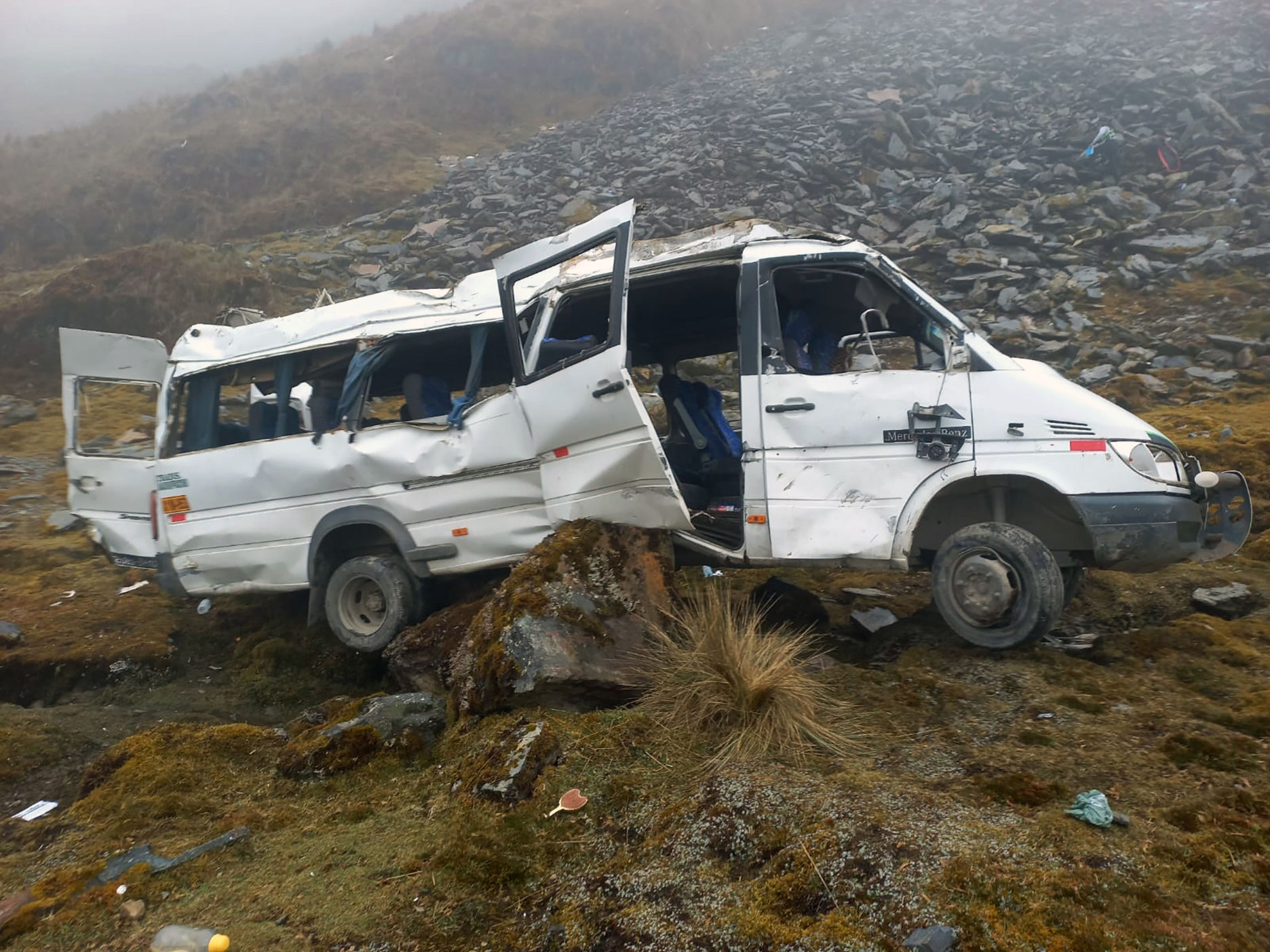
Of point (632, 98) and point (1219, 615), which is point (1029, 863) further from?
point (632, 98)

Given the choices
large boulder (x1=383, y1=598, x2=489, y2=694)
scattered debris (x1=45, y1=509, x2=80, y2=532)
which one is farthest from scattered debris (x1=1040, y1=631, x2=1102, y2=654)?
scattered debris (x1=45, y1=509, x2=80, y2=532)

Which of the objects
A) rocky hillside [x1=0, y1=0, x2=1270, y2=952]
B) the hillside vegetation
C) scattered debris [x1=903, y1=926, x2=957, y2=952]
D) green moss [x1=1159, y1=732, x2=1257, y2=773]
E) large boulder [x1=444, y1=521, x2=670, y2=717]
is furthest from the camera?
the hillside vegetation

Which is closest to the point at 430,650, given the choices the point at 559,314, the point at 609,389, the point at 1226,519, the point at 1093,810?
the point at 609,389

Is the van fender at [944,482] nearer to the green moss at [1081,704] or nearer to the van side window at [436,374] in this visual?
the green moss at [1081,704]

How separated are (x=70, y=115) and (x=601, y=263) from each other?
5358cm

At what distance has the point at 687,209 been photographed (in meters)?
16.8

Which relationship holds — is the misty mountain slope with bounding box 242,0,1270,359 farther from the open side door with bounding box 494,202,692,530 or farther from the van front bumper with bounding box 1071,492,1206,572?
the open side door with bounding box 494,202,692,530

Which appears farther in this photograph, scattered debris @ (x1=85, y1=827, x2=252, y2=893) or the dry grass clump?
the dry grass clump

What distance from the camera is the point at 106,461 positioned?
23.1 ft

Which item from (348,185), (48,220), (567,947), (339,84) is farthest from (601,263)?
(339,84)

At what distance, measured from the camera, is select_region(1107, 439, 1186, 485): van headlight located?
424 centimetres

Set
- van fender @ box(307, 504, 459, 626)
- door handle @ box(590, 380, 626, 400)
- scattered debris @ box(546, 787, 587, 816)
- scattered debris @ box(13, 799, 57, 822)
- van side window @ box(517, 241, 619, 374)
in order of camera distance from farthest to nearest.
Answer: van fender @ box(307, 504, 459, 626) → van side window @ box(517, 241, 619, 374) → door handle @ box(590, 380, 626, 400) → scattered debris @ box(13, 799, 57, 822) → scattered debris @ box(546, 787, 587, 816)

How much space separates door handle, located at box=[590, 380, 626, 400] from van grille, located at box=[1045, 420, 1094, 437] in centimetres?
219

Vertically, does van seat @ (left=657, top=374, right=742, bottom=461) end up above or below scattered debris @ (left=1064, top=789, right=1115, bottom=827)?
above
